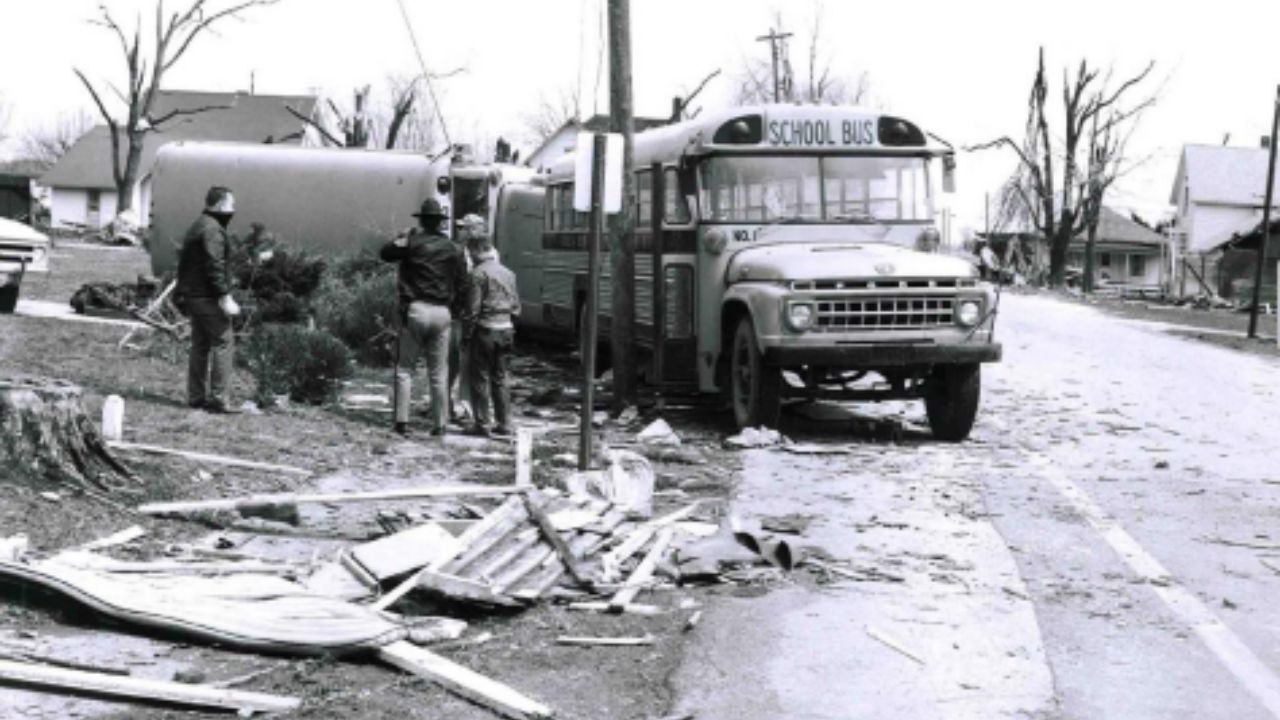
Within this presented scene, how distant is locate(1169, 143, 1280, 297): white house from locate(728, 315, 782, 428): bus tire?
70594 millimetres

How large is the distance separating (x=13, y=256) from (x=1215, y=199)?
72.1 m

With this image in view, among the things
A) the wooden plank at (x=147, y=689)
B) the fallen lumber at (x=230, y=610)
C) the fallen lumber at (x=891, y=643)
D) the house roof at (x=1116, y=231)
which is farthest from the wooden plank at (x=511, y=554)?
the house roof at (x=1116, y=231)

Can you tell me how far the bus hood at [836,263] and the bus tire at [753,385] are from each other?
454 millimetres

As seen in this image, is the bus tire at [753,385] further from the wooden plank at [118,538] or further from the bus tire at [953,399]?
the wooden plank at [118,538]

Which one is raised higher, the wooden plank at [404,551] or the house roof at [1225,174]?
the house roof at [1225,174]

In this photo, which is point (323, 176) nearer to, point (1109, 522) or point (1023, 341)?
point (1023, 341)

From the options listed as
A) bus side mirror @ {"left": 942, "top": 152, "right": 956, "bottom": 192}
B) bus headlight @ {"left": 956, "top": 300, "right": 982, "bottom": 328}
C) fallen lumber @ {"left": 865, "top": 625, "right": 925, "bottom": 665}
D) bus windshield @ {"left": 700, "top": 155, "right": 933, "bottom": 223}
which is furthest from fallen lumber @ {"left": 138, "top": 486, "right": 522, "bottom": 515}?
bus side mirror @ {"left": 942, "top": 152, "right": 956, "bottom": 192}

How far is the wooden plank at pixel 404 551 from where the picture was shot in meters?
7.22

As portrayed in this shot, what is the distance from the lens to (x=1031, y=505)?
1064 cm

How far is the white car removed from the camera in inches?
838

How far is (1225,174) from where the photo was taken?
84062mm

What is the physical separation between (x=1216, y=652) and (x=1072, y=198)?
66084 millimetres

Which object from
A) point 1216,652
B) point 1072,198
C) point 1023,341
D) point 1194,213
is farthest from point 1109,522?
point 1194,213

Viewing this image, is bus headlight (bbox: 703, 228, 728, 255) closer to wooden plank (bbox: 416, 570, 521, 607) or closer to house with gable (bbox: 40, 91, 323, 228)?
wooden plank (bbox: 416, 570, 521, 607)
